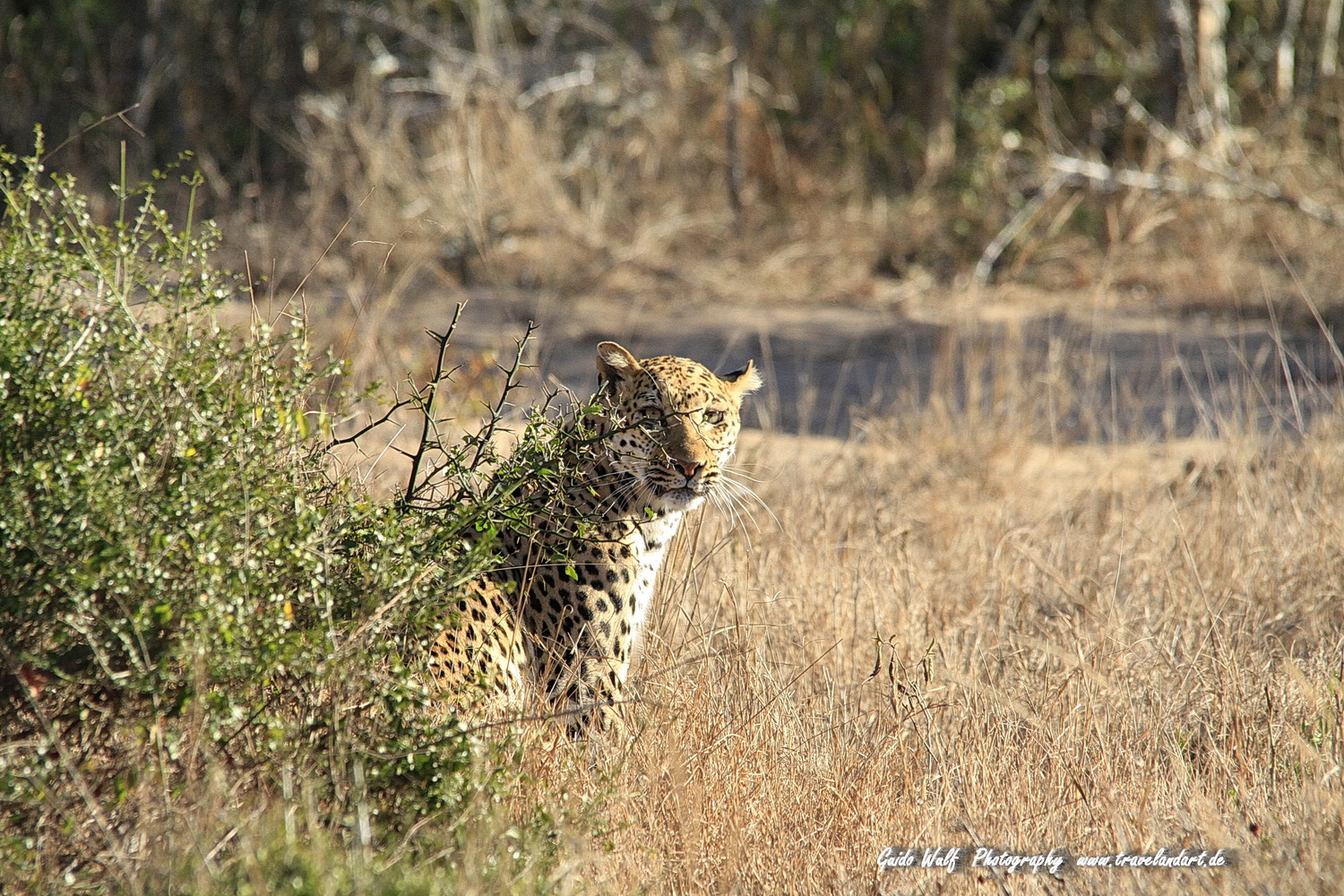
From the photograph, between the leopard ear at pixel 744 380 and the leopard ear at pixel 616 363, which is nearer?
the leopard ear at pixel 616 363

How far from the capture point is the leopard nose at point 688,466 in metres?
3.86

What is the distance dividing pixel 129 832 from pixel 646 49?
9.89 m

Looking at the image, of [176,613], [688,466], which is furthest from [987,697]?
[176,613]

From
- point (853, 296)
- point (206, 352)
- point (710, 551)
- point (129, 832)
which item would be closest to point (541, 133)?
point (853, 296)

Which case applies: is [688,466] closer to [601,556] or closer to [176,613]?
[601,556]

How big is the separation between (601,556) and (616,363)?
63cm

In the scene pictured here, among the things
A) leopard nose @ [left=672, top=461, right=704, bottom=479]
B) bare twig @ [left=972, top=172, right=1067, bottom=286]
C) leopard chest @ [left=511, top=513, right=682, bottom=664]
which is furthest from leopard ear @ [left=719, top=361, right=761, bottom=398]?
bare twig @ [left=972, top=172, right=1067, bottom=286]

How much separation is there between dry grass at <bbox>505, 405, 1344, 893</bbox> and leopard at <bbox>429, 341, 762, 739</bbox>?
0.58ft

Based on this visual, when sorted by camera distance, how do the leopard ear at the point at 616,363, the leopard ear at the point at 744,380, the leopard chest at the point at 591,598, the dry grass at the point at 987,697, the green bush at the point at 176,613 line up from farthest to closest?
the leopard ear at the point at 744,380 < the leopard ear at the point at 616,363 < the leopard chest at the point at 591,598 < the dry grass at the point at 987,697 < the green bush at the point at 176,613

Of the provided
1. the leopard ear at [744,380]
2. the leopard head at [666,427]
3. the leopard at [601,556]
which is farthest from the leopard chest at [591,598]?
the leopard ear at [744,380]

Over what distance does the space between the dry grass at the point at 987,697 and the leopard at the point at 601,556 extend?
0.58 feet

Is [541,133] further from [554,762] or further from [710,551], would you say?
[554,762]

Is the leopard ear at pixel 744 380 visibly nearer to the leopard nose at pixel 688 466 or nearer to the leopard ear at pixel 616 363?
the leopard ear at pixel 616 363

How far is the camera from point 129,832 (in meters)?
2.66
